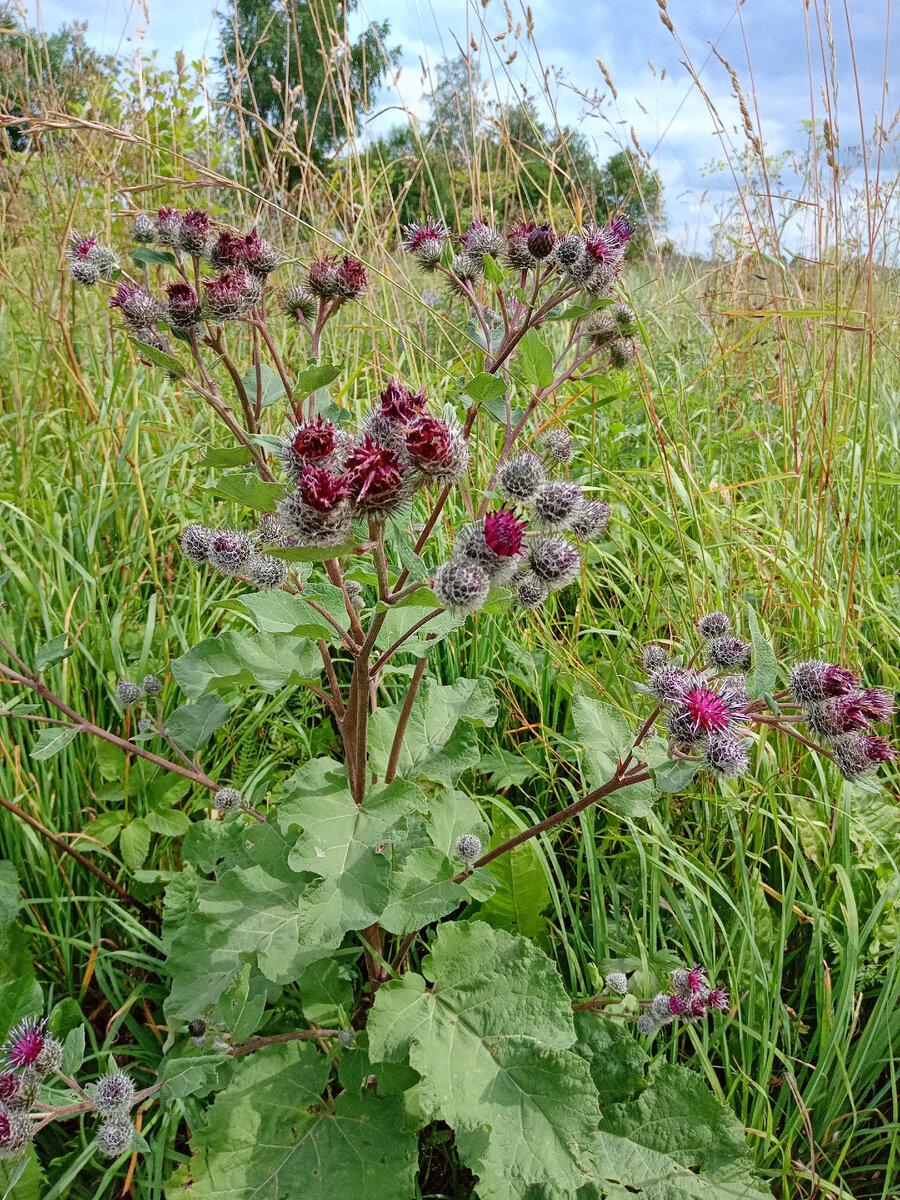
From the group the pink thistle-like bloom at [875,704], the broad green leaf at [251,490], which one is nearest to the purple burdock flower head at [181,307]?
the broad green leaf at [251,490]

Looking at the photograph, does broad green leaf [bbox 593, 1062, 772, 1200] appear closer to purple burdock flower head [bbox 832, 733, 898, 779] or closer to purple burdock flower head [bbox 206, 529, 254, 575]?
purple burdock flower head [bbox 832, 733, 898, 779]

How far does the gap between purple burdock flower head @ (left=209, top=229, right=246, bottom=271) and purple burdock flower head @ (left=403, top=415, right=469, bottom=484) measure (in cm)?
84

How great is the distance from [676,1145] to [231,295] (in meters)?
2.01

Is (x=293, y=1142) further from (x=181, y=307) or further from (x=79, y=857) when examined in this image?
(x=181, y=307)

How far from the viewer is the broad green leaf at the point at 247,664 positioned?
149cm

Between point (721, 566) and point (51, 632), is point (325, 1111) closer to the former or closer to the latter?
point (51, 632)

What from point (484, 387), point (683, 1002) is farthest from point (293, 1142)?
point (484, 387)

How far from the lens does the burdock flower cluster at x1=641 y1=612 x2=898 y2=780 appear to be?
127 centimetres

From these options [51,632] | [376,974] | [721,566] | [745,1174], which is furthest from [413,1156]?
[721,566]

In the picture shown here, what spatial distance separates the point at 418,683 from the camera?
1613 mm

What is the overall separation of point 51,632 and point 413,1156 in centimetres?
189

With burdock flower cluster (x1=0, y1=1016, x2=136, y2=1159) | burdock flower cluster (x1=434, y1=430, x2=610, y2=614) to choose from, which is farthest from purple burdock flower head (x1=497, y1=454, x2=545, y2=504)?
burdock flower cluster (x1=0, y1=1016, x2=136, y2=1159)

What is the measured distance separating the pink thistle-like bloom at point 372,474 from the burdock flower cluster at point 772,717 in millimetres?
657

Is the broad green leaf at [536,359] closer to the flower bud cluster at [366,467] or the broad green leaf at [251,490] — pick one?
the flower bud cluster at [366,467]
